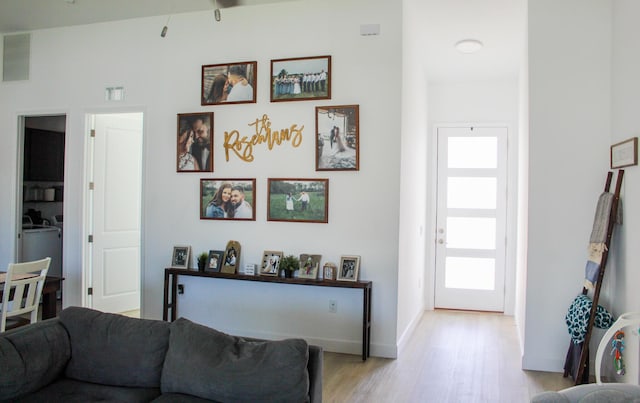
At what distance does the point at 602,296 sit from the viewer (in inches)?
152

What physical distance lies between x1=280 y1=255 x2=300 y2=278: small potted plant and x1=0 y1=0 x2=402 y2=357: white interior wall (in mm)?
148

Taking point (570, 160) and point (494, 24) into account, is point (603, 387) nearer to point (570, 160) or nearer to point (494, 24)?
point (570, 160)

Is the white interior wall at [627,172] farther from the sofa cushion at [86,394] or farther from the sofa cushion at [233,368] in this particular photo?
the sofa cushion at [86,394]

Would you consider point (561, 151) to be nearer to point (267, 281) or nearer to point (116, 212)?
point (267, 281)

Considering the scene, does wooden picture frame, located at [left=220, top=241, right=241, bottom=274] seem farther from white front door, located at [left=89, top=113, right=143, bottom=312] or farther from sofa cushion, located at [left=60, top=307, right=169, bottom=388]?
sofa cushion, located at [left=60, top=307, right=169, bottom=388]

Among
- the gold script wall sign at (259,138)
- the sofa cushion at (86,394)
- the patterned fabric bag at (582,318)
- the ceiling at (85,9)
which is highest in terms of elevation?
the ceiling at (85,9)

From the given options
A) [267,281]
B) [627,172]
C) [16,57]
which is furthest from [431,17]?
[16,57]

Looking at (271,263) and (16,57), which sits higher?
(16,57)

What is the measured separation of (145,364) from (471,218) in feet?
16.3

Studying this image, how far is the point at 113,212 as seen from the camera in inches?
222

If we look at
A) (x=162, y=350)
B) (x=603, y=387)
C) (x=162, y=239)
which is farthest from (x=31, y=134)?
(x=603, y=387)

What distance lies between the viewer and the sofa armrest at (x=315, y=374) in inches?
90.5

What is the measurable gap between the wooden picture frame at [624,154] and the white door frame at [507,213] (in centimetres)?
244

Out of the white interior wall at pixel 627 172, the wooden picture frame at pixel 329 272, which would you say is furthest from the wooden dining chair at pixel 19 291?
the white interior wall at pixel 627 172
